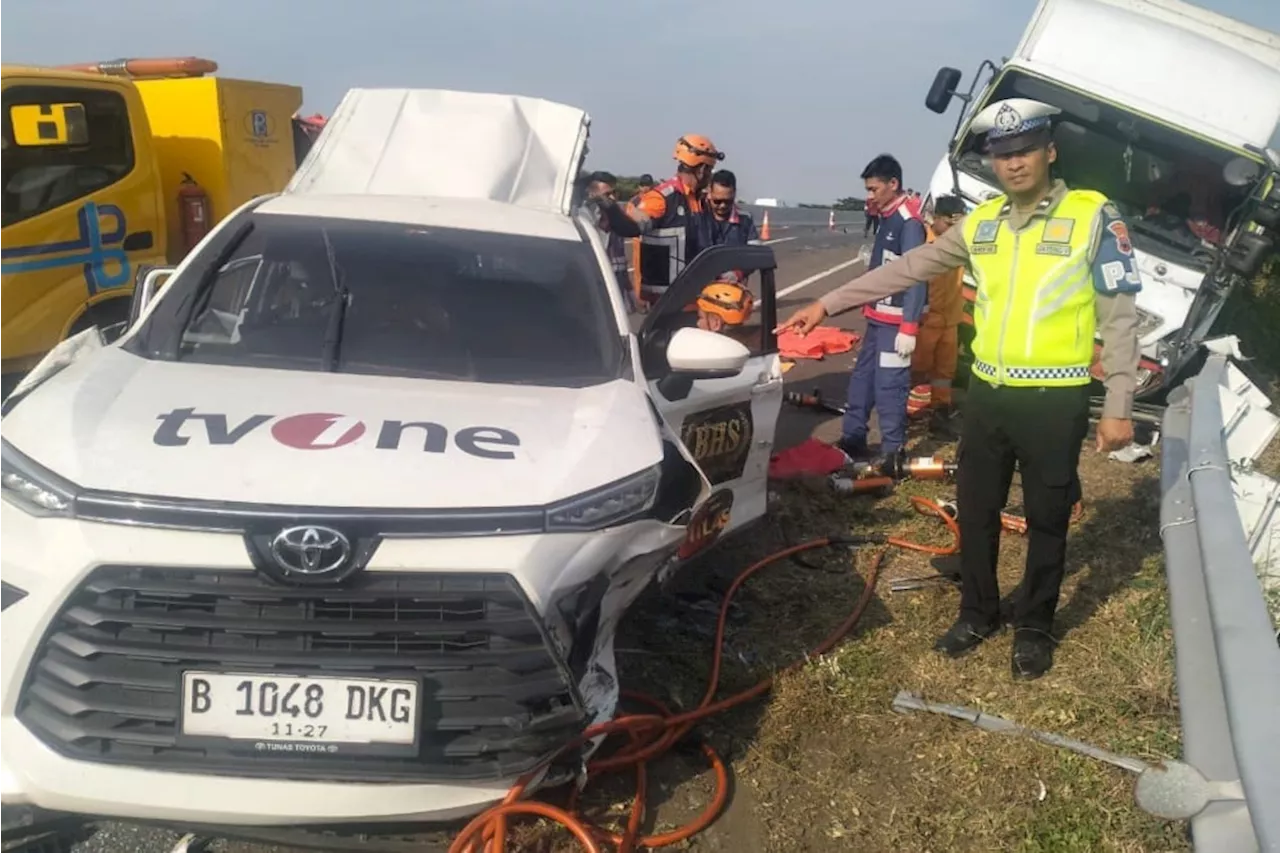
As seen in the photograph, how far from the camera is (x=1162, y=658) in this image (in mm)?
4273

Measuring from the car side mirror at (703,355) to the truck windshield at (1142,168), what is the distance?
6.30 meters

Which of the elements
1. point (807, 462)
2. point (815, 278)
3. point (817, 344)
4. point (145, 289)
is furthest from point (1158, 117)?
point (815, 278)

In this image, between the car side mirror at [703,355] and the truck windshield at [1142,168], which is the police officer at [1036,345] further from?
the truck windshield at [1142,168]

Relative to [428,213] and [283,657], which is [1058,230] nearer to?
[428,213]

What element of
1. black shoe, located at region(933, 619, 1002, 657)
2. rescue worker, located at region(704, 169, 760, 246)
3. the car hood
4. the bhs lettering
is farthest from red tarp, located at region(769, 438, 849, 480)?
the car hood

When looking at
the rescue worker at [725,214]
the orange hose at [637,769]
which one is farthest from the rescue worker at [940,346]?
the orange hose at [637,769]

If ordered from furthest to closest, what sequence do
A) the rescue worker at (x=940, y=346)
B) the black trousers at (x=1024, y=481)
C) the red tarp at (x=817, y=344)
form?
1. the red tarp at (x=817, y=344)
2. the rescue worker at (x=940, y=346)
3. the black trousers at (x=1024, y=481)

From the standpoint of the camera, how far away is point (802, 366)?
1128 cm

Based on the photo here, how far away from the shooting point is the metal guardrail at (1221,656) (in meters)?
1.78

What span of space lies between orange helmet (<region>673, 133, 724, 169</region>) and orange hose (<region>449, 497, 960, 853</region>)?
3.77 m

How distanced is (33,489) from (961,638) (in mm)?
3282

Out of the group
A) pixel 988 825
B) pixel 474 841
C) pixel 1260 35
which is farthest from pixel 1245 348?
pixel 474 841

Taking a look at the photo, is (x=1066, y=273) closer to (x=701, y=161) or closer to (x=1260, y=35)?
(x=701, y=161)

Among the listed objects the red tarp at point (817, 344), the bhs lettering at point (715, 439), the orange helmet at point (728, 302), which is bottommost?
the red tarp at point (817, 344)
